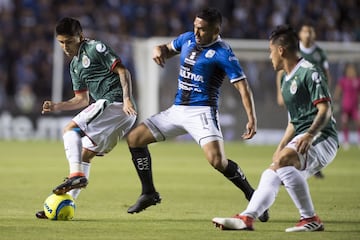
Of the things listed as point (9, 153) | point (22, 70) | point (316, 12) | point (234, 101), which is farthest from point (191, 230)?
point (316, 12)

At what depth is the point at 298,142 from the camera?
7.90 meters

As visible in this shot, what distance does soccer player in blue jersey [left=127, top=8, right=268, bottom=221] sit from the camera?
9.36 meters

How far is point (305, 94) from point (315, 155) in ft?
1.81

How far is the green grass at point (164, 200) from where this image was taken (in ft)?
26.8

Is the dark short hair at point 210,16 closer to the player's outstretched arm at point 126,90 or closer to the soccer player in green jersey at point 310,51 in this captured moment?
the player's outstretched arm at point 126,90

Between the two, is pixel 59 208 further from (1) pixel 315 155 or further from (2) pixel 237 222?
(1) pixel 315 155

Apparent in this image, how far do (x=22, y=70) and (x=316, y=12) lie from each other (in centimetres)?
918

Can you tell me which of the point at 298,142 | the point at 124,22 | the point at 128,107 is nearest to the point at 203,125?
the point at 128,107

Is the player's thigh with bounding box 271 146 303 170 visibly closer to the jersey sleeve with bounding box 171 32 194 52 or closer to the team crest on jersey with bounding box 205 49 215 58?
the team crest on jersey with bounding box 205 49 215 58

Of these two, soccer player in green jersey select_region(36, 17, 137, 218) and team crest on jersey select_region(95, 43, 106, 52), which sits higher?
team crest on jersey select_region(95, 43, 106, 52)

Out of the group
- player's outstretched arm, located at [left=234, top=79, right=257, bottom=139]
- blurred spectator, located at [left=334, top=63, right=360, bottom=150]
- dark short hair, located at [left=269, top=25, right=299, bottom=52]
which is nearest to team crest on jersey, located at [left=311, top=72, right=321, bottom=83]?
dark short hair, located at [left=269, top=25, right=299, bottom=52]

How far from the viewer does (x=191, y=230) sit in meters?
8.38

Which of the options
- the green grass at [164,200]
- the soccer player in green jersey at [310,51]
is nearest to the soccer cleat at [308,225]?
the green grass at [164,200]

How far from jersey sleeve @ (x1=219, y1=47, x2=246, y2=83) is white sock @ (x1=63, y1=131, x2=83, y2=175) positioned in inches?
65.3
